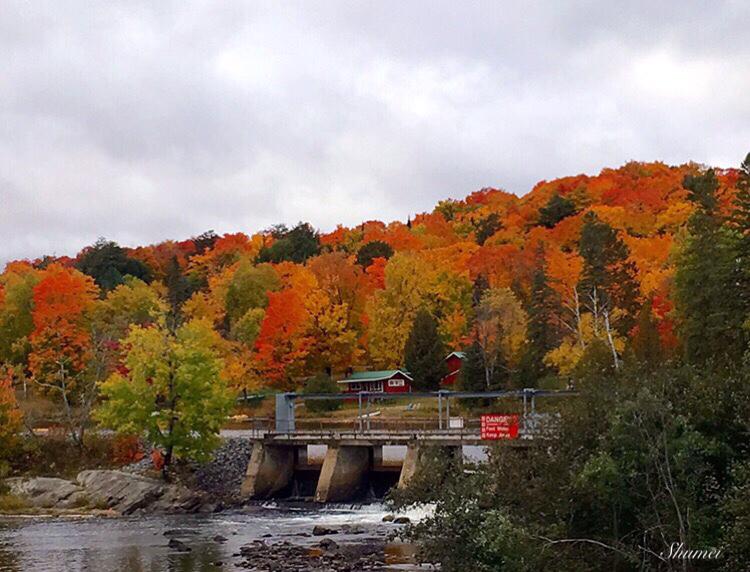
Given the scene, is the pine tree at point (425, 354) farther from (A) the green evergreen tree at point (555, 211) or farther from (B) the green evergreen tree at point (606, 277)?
(A) the green evergreen tree at point (555, 211)

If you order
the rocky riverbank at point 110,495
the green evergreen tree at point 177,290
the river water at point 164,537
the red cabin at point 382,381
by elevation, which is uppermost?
the green evergreen tree at point 177,290

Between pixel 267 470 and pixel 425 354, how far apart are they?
24704 millimetres

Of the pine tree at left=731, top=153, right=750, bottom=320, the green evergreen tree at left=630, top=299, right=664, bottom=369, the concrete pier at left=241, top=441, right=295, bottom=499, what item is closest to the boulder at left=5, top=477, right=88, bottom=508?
the concrete pier at left=241, top=441, right=295, bottom=499

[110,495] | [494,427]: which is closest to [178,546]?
[110,495]

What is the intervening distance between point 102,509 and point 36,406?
91.3 feet

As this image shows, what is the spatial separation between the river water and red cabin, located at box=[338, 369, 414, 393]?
28.7m

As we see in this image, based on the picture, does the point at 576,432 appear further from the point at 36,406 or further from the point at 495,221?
the point at 495,221

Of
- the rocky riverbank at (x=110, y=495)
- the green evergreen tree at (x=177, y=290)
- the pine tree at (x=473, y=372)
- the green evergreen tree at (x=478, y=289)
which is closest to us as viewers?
the rocky riverbank at (x=110, y=495)

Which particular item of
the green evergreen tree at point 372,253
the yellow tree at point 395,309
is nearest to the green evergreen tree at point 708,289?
the yellow tree at point 395,309

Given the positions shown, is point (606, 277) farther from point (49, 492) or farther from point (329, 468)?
point (49, 492)

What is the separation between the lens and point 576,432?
26297 millimetres

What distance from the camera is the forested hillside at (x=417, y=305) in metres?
69.0

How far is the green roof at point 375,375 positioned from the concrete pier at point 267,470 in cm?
2281

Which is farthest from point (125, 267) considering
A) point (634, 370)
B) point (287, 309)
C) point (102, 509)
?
point (634, 370)
